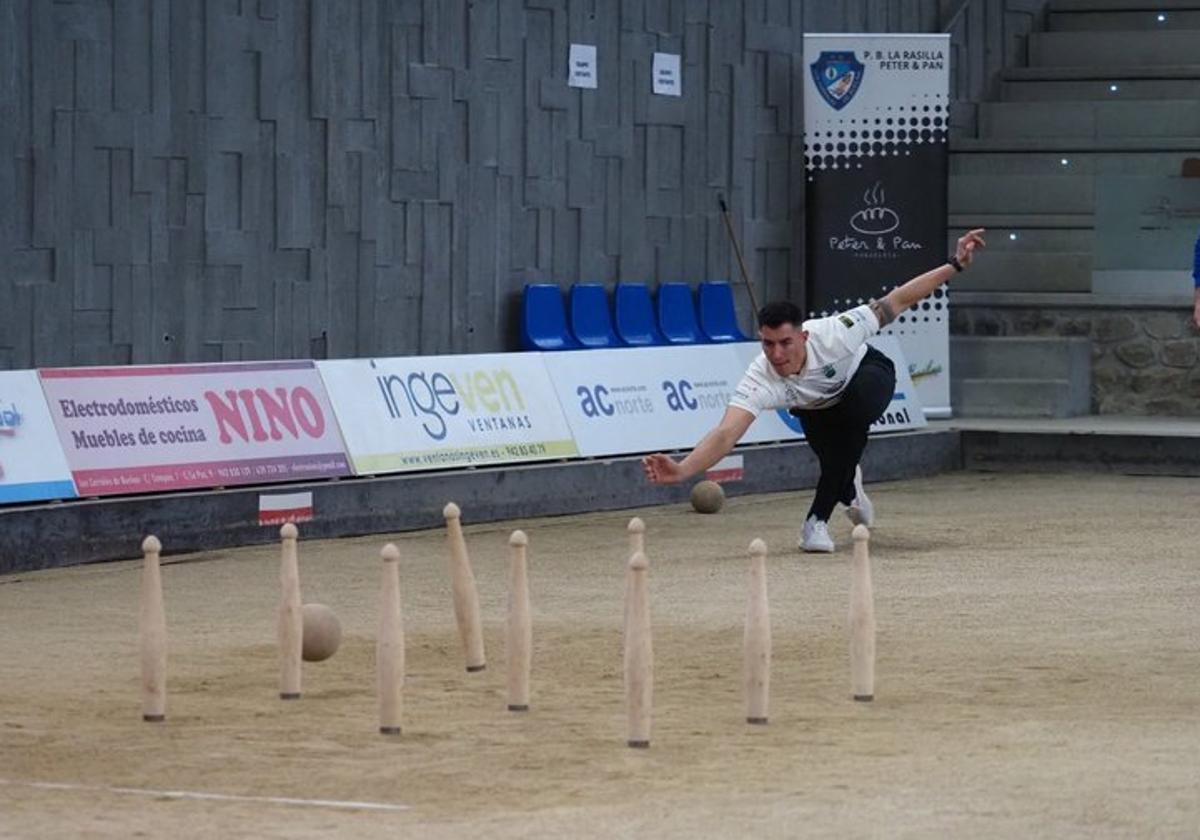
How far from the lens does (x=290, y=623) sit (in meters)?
9.29

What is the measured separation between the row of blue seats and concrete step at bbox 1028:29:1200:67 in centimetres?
550

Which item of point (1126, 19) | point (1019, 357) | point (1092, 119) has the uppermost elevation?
point (1126, 19)

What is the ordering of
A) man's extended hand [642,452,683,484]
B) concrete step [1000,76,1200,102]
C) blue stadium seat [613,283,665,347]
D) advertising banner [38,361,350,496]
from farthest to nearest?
1. concrete step [1000,76,1200,102]
2. blue stadium seat [613,283,665,347]
3. advertising banner [38,361,350,496]
4. man's extended hand [642,452,683,484]

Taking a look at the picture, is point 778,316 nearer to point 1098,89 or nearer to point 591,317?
point 591,317

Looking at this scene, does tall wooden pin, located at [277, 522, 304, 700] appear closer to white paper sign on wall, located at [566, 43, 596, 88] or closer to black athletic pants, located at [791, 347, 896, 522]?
black athletic pants, located at [791, 347, 896, 522]

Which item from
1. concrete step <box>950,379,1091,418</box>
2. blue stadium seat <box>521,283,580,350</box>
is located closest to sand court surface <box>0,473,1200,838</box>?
blue stadium seat <box>521,283,580,350</box>

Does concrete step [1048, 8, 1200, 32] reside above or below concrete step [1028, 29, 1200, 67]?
above

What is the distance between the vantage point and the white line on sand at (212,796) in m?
7.33

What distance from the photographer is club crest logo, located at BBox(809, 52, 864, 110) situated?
21.3 m

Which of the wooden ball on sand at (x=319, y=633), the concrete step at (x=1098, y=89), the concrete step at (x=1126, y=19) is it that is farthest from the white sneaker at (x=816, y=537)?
the concrete step at (x=1126, y=19)

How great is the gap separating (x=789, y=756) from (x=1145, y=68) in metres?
17.0

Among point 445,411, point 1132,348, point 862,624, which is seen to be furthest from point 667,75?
point 862,624

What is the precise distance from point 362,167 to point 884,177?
17.1 feet

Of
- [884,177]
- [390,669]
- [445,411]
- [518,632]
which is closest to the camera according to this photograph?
[390,669]
